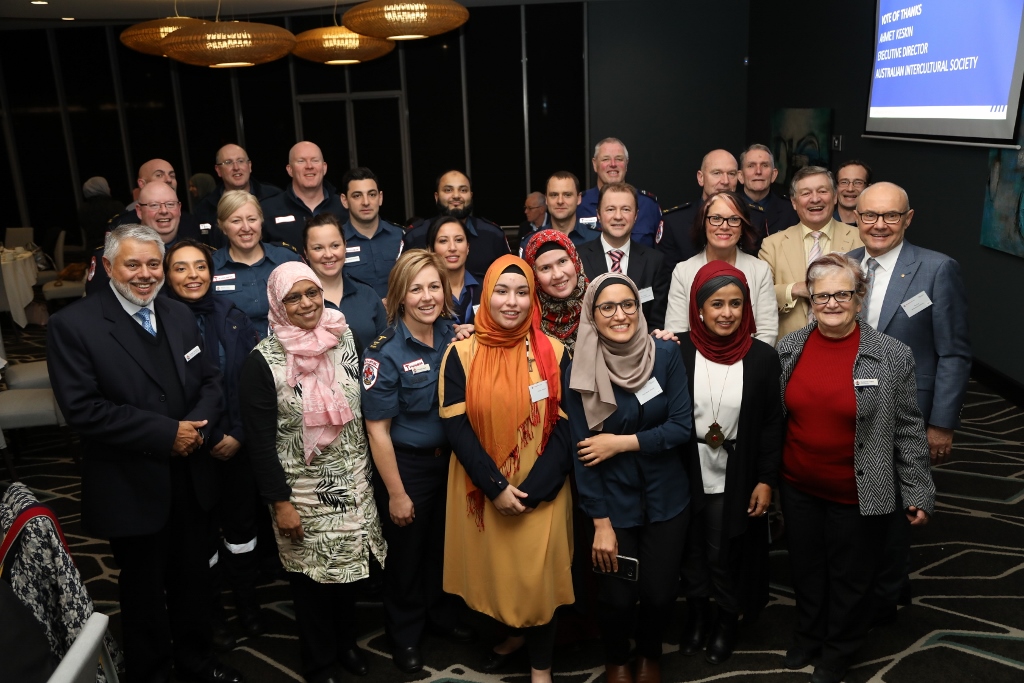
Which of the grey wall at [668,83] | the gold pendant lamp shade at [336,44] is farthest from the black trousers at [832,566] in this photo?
the grey wall at [668,83]

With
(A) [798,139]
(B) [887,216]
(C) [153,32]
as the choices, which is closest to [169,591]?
(B) [887,216]

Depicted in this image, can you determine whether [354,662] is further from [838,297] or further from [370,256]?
[370,256]

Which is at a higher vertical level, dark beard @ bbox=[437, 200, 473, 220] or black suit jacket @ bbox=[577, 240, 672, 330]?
dark beard @ bbox=[437, 200, 473, 220]

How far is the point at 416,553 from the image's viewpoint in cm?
303

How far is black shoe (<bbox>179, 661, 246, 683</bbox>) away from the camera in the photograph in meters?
2.98

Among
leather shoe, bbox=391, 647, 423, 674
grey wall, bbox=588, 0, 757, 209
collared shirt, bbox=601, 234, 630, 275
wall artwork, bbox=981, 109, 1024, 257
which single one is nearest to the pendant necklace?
collared shirt, bbox=601, 234, 630, 275

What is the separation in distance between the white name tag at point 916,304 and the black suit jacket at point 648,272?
1.12m

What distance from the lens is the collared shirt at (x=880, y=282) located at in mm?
3086

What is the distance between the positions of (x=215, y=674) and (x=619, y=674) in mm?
1505

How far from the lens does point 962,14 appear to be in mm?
5723

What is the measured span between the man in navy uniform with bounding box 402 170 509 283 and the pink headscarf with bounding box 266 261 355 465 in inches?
66.3

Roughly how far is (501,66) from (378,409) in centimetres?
1065

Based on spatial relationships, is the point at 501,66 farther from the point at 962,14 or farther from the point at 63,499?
the point at 63,499

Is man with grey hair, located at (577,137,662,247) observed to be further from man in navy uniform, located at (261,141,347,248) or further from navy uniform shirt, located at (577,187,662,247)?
man in navy uniform, located at (261,141,347,248)
